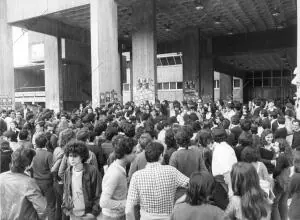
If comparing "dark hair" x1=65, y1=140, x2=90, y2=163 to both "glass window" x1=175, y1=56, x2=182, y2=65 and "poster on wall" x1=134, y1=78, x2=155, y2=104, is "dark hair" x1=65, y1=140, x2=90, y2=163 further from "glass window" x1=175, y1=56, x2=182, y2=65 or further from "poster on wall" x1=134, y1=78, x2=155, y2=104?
"glass window" x1=175, y1=56, x2=182, y2=65

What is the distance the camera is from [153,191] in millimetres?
3645

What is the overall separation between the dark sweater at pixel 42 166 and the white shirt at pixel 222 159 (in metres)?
2.60

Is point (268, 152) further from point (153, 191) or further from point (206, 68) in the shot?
point (206, 68)

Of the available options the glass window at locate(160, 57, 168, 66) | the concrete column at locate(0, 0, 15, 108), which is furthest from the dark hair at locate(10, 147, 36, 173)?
the glass window at locate(160, 57, 168, 66)

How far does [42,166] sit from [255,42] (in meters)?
27.2

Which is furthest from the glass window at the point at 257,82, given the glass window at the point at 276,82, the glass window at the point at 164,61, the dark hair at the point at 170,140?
the dark hair at the point at 170,140

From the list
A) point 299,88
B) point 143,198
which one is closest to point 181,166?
point 143,198

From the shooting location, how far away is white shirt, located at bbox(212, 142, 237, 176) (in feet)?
16.3

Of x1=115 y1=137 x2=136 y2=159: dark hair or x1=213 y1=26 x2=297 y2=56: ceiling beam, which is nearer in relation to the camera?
x1=115 y1=137 x2=136 y2=159: dark hair

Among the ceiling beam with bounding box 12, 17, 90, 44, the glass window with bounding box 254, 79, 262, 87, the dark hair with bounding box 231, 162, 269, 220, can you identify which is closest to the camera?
the dark hair with bounding box 231, 162, 269, 220

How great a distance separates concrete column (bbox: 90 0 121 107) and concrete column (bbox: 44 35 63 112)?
1108 centimetres

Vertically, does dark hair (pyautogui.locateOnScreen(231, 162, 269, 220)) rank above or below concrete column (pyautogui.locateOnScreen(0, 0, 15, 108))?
below

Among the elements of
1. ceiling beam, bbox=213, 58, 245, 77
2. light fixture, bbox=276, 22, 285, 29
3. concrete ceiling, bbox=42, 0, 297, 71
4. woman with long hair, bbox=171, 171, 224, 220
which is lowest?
woman with long hair, bbox=171, 171, 224, 220

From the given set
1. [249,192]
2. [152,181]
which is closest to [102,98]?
[152,181]
